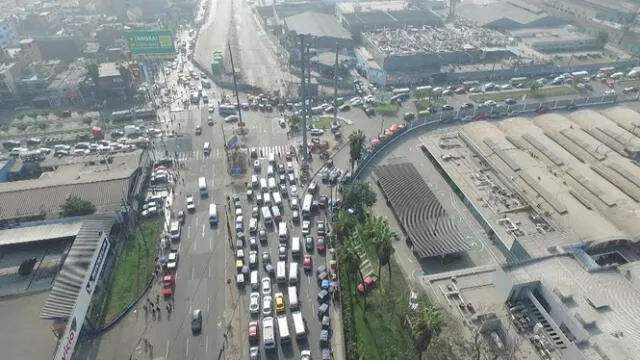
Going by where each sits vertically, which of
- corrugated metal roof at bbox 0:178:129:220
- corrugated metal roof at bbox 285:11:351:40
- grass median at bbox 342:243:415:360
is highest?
corrugated metal roof at bbox 285:11:351:40

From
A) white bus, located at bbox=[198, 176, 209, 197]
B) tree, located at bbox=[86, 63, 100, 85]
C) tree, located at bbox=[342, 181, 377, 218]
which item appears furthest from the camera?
tree, located at bbox=[86, 63, 100, 85]

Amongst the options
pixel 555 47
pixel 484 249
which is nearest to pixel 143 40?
pixel 484 249

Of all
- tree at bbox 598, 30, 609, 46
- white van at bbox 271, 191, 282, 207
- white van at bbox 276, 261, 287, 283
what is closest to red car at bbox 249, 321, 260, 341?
white van at bbox 276, 261, 287, 283

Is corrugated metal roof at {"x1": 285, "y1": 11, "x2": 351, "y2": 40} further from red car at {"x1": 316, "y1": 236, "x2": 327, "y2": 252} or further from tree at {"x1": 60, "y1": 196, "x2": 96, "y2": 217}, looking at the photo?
tree at {"x1": 60, "y1": 196, "x2": 96, "y2": 217}

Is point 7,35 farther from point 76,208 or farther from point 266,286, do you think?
point 266,286

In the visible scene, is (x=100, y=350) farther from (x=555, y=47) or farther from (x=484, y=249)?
→ (x=555, y=47)

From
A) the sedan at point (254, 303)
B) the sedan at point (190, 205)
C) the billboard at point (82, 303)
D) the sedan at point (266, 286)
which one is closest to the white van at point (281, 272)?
the sedan at point (266, 286)

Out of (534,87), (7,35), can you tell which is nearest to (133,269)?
(534,87)
